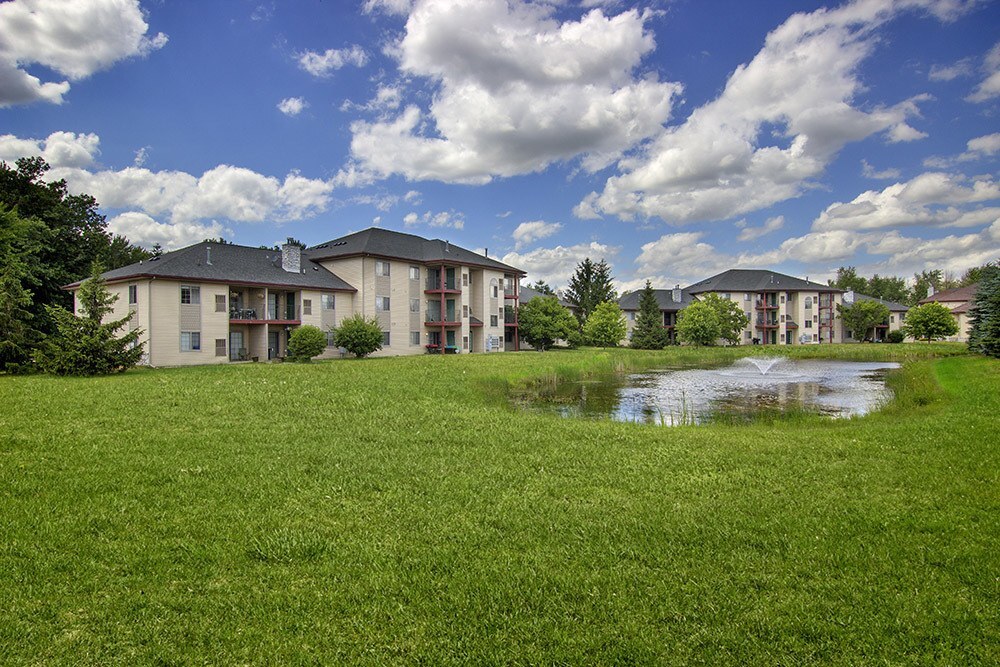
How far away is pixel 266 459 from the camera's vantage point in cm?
938

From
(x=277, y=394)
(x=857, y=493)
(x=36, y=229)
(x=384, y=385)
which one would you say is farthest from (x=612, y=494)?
(x=36, y=229)

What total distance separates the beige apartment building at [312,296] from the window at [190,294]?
0.20 feet

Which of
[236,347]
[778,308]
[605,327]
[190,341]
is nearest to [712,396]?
[190,341]

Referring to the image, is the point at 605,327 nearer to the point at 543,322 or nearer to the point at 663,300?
the point at 543,322

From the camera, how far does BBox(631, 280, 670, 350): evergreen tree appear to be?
61531 mm

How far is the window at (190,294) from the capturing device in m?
34.4

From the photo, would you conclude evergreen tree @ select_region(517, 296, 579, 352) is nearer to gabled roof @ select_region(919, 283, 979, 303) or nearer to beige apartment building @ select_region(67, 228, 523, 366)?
beige apartment building @ select_region(67, 228, 523, 366)

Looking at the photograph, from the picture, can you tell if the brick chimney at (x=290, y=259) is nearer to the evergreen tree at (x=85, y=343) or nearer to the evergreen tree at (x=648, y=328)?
the evergreen tree at (x=85, y=343)

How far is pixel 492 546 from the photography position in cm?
592

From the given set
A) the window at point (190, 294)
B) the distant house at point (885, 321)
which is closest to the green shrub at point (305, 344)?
the window at point (190, 294)

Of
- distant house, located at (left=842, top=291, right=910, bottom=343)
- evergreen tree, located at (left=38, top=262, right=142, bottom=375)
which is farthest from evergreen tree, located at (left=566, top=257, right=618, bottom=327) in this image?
evergreen tree, located at (left=38, top=262, right=142, bottom=375)

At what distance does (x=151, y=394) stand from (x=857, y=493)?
17.1 metres

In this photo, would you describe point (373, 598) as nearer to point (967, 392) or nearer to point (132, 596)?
point (132, 596)

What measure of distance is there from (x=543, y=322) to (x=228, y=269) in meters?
28.3
